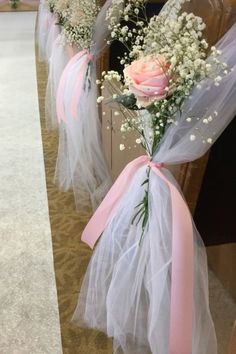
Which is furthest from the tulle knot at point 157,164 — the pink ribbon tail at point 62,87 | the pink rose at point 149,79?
the pink ribbon tail at point 62,87

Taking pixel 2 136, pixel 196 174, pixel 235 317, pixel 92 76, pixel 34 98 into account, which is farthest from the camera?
pixel 34 98

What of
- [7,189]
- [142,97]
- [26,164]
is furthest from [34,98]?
[142,97]

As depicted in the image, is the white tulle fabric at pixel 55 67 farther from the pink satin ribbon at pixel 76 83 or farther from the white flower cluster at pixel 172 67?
the white flower cluster at pixel 172 67

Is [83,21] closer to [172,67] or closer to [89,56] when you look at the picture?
[89,56]

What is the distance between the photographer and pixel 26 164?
10.1 ft

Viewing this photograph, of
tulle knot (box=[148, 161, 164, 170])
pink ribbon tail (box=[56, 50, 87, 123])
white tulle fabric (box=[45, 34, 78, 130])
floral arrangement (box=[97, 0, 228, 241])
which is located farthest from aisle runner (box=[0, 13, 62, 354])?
floral arrangement (box=[97, 0, 228, 241])

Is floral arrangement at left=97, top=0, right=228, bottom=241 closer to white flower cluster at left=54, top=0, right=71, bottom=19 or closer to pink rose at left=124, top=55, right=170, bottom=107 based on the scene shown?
pink rose at left=124, top=55, right=170, bottom=107

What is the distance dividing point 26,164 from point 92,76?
99 cm

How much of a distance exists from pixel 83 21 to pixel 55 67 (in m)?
1.00

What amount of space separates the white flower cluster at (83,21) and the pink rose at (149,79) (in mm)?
1224

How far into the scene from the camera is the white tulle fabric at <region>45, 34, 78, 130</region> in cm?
301

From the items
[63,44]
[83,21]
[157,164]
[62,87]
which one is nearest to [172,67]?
[157,164]

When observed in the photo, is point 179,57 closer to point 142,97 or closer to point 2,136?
point 142,97

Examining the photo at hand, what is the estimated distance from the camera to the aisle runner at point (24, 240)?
1.72m
